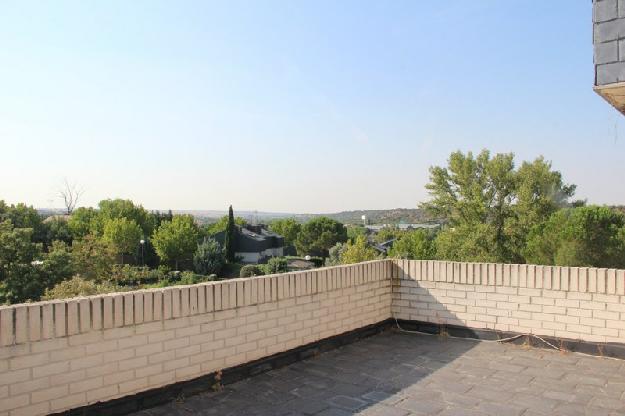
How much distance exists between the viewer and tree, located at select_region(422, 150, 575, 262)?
4150cm

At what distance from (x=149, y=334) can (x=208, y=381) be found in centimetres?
79

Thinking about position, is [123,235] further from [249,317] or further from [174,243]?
[249,317]

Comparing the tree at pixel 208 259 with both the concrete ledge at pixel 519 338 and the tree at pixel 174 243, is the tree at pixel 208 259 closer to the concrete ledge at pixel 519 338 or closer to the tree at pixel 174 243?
the tree at pixel 174 243

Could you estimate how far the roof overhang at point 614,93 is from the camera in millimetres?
3229

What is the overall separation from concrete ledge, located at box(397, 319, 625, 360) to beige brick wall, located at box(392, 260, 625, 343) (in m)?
0.06

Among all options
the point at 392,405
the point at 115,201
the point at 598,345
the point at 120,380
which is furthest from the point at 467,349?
the point at 115,201

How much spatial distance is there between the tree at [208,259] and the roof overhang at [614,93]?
5407 cm

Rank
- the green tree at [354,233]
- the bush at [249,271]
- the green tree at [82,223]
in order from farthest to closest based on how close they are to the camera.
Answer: the green tree at [354,233] < the green tree at [82,223] < the bush at [249,271]

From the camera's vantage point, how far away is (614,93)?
10.9 feet

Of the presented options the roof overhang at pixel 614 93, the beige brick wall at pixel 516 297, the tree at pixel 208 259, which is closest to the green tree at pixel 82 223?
the tree at pixel 208 259

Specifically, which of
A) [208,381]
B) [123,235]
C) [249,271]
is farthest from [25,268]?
[123,235]

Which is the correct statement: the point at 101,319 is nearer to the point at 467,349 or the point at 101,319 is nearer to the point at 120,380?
the point at 120,380

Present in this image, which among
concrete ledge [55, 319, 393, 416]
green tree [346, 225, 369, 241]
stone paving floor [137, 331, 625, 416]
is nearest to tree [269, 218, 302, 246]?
green tree [346, 225, 369, 241]

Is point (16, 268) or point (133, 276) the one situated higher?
point (16, 268)
